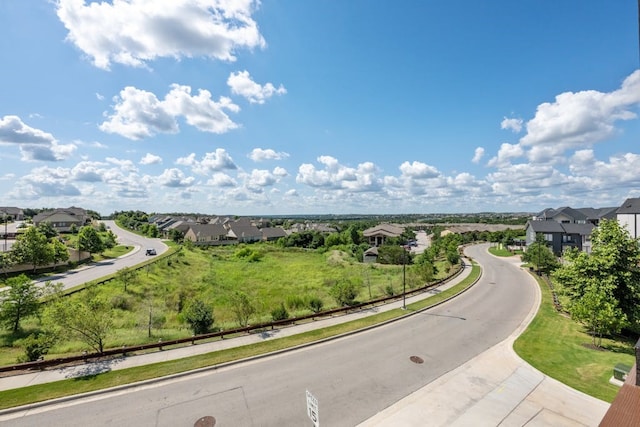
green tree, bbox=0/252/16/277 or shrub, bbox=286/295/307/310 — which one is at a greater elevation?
green tree, bbox=0/252/16/277

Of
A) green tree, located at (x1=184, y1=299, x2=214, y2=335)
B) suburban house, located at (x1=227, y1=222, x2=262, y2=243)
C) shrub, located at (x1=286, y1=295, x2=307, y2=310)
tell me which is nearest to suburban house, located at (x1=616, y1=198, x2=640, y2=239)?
shrub, located at (x1=286, y1=295, x2=307, y2=310)

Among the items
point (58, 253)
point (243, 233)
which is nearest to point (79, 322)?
point (58, 253)

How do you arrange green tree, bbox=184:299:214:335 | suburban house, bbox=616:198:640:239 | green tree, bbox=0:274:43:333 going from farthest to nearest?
suburban house, bbox=616:198:640:239
green tree, bbox=184:299:214:335
green tree, bbox=0:274:43:333

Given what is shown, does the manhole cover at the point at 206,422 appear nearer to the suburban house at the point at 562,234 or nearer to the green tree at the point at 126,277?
the green tree at the point at 126,277

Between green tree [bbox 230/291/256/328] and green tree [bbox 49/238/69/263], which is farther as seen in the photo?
green tree [bbox 49/238/69/263]

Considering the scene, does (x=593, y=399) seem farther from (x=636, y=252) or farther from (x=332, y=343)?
(x=636, y=252)

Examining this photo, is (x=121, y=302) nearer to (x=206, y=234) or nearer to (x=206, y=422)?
(x=206, y=422)

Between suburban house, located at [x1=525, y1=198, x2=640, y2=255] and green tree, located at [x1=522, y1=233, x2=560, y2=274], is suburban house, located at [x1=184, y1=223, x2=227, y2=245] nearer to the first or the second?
green tree, located at [x1=522, y1=233, x2=560, y2=274]
